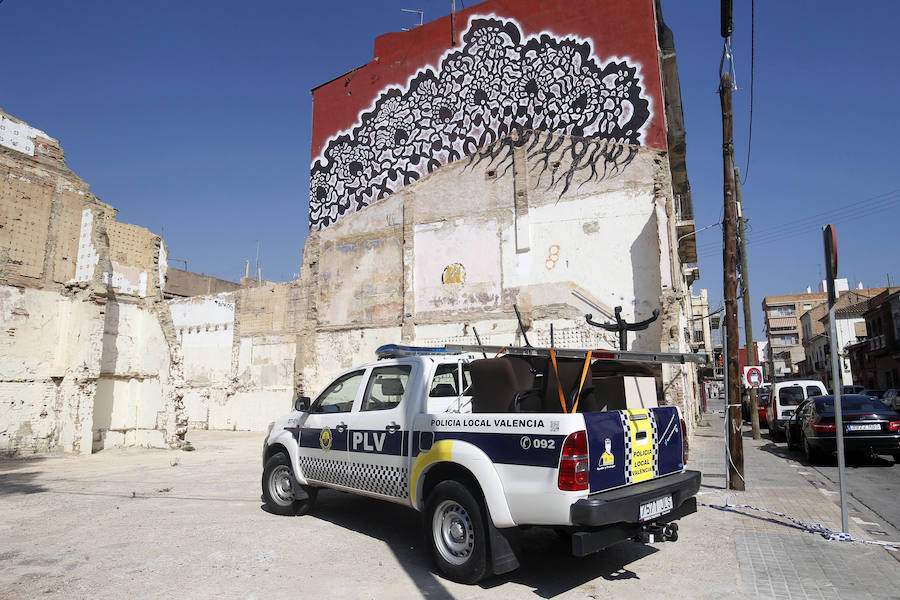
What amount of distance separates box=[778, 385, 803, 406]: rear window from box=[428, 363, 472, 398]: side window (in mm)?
16599

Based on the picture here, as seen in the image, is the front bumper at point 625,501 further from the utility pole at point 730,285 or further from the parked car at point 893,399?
the parked car at point 893,399

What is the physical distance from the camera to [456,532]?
4832mm

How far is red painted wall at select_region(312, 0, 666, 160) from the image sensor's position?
55.0 ft

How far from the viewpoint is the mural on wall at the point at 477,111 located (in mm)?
17188

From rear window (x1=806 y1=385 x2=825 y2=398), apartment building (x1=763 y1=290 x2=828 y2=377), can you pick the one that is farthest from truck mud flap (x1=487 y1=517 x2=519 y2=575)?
apartment building (x1=763 y1=290 x2=828 y2=377)

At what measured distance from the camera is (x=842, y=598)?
431 centimetres

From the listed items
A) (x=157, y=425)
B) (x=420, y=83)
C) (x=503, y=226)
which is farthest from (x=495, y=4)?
(x=157, y=425)

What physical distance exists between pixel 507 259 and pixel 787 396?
10448mm

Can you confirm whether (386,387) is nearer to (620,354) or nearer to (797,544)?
(620,354)

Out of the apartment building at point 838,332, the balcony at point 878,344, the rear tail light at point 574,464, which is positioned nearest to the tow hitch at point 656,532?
the rear tail light at point 574,464

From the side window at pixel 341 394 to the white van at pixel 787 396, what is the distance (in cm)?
1601

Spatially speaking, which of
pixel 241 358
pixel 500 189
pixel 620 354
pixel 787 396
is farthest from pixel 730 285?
pixel 241 358

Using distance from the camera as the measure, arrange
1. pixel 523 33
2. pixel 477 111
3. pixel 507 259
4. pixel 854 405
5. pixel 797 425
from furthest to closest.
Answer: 1. pixel 477 111
2. pixel 523 33
3. pixel 507 259
4. pixel 797 425
5. pixel 854 405

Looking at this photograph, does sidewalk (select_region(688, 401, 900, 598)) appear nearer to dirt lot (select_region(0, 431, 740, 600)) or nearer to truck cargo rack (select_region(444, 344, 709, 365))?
dirt lot (select_region(0, 431, 740, 600))
